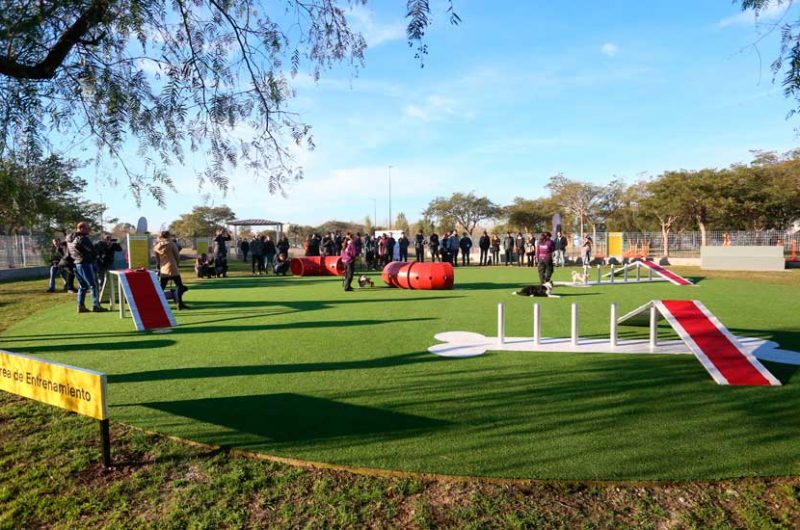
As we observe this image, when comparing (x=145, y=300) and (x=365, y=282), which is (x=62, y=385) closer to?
(x=145, y=300)

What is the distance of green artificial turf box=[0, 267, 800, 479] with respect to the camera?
3.89m

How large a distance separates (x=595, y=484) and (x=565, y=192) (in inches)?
2274

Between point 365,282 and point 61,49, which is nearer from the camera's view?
point 61,49

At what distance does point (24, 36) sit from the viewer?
14.0 ft

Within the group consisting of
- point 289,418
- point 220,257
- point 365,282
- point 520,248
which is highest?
point 520,248

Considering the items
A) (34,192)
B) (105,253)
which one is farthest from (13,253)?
(34,192)

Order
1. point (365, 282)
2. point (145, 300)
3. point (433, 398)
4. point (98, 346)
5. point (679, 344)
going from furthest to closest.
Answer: point (365, 282) < point (145, 300) < point (98, 346) < point (679, 344) < point (433, 398)

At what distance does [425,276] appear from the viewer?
52.4ft

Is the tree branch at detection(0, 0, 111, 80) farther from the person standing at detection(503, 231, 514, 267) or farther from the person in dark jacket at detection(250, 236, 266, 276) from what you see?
the person standing at detection(503, 231, 514, 267)

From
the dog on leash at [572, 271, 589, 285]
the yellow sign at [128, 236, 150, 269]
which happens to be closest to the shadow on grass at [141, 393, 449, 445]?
the yellow sign at [128, 236, 150, 269]

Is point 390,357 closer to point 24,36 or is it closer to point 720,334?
point 720,334

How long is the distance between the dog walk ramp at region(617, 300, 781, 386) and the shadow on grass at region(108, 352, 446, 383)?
10.4ft

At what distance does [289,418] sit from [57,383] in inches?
74.4

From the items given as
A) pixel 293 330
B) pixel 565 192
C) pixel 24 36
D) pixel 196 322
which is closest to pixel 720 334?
pixel 293 330
